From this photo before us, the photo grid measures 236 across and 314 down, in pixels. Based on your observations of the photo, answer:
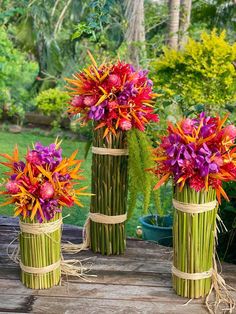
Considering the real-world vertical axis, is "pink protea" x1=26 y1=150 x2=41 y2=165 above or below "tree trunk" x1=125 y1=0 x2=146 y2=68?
below

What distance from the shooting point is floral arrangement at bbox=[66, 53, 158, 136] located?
6.14 feet

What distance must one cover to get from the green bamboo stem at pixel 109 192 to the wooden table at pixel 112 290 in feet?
0.19

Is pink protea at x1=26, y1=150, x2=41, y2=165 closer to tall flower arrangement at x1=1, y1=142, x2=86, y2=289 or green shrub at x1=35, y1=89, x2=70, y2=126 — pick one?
tall flower arrangement at x1=1, y1=142, x2=86, y2=289

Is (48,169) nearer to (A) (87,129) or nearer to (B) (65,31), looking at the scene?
(A) (87,129)

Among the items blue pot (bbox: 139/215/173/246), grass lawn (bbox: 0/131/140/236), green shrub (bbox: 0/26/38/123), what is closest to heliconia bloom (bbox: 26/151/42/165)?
blue pot (bbox: 139/215/173/246)

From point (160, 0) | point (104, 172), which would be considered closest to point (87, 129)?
point (160, 0)

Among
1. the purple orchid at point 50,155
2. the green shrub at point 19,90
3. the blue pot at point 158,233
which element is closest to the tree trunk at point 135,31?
the green shrub at point 19,90

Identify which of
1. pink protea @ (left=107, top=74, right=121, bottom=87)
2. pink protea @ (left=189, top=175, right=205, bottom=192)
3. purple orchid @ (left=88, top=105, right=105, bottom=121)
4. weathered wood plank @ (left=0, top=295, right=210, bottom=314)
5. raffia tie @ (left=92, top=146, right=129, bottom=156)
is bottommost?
weathered wood plank @ (left=0, top=295, right=210, bottom=314)

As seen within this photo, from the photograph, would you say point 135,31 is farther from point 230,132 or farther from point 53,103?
point 230,132

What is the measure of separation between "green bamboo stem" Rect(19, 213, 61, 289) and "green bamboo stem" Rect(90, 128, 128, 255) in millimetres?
322

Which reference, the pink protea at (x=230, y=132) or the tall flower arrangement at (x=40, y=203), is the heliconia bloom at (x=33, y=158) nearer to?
the tall flower arrangement at (x=40, y=203)

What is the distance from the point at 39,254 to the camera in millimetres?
1729

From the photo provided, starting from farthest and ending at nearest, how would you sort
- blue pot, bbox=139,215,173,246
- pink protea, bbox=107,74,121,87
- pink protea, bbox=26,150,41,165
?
blue pot, bbox=139,215,173,246 → pink protea, bbox=107,74,121,87 → pink protea, bbox=26,150,41,165

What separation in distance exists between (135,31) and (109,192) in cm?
440
